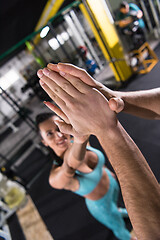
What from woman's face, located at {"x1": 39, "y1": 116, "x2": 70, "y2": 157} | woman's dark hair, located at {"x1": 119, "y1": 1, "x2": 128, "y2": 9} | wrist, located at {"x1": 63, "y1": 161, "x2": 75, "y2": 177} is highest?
woman's dark hair, located at {"x1": 119, "y1": 1, "x2": 128, "y2": 9}

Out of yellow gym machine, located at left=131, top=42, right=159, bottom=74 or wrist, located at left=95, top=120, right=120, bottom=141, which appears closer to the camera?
wrist, located at left=95, top=120, right=120, bottom=141

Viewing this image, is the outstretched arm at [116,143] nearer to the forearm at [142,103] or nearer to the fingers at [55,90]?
the fingers at [55,90]

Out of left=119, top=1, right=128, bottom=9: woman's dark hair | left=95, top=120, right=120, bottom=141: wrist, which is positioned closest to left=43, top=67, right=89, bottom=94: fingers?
left=95, top=120, right=120, bottom=141: wrist

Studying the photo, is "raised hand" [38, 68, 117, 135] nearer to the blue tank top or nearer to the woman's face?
the woman's face

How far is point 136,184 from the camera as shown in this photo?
37 centimetres

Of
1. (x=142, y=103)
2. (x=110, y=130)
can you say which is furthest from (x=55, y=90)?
(x=142, y=103)

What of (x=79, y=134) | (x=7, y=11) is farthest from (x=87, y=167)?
(x=7, y=11)

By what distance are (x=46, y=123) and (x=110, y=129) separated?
0.55 metres

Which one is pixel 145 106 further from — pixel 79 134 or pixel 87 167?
pixel 87 167

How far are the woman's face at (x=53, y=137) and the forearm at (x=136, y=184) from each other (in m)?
0.46

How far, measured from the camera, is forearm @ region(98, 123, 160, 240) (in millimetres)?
341

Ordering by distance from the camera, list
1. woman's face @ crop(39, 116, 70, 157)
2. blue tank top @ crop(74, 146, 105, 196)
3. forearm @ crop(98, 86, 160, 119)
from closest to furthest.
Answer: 1. forearm @ crop(98, 86, 160, 119)
2. woman's face @ crop(39, 116, 70, 157)
3. blue tank top @ crop(74, 146, 105, 196)

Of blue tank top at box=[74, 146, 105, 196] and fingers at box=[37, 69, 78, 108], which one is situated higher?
fingers at box=[37, 69, 78, 108]

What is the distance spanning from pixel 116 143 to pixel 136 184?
0.11 metres
